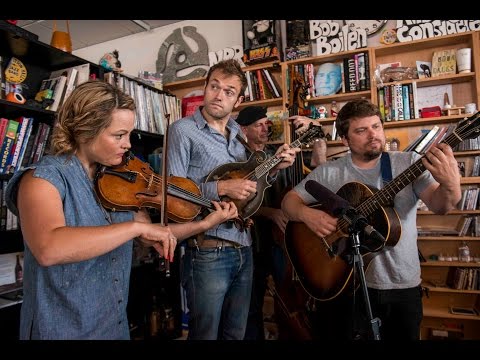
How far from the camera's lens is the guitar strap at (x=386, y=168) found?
1596 mm

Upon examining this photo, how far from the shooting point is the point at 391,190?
1493 mm

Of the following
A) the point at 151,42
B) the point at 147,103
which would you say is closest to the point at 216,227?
the point at 147,103

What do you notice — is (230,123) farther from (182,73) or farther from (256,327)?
(182,73)

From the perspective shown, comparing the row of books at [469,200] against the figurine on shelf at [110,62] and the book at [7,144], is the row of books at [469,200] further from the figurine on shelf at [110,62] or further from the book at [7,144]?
the book at [7,144]

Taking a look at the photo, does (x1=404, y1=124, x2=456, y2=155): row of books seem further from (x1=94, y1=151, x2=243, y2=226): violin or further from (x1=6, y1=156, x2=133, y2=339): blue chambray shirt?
(x1=6, y1=156, x2=133, y2=339): blue chambray shirt

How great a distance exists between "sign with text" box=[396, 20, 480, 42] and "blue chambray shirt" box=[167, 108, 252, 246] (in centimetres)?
219

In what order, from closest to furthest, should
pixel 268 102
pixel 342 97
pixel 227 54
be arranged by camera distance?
pixel 342 97
pixel 268 102
pixel 227 54

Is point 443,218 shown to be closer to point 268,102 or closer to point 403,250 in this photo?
point 403,250

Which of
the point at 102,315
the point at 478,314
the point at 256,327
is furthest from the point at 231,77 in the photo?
the point at 478,314

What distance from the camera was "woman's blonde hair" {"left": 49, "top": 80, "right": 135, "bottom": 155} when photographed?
1023mm

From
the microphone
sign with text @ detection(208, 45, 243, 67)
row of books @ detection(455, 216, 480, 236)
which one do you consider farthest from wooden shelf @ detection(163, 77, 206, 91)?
row of books @ detection(455, 216, 480, 236)

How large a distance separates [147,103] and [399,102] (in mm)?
2292

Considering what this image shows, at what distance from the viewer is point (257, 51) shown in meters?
3.15

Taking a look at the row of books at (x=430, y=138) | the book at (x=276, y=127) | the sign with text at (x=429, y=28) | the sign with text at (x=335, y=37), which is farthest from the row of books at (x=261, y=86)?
the row of books at (x=430, y=138)
